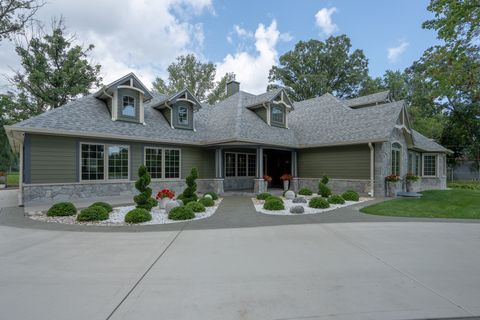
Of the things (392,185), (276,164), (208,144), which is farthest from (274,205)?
(276,164)

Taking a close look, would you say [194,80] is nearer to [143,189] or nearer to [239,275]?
[143,189]

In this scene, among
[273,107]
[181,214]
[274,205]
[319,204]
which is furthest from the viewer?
[273,107]

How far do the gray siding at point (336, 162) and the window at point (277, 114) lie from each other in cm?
257

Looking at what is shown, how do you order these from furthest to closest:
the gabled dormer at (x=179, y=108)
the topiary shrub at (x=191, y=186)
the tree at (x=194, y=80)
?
the tree at (x=194, y=80) < the gabled dormer at (x=179, y=108) < the topiary shrub at (x=191, y=186)

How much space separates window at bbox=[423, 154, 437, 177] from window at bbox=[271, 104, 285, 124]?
37.7 feet

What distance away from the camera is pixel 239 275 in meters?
3.71

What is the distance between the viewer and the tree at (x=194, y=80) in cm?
3475

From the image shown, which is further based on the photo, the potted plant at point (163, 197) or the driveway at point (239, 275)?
the potted plant at point (163, 197)

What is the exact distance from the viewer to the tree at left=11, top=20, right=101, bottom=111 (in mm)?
22828

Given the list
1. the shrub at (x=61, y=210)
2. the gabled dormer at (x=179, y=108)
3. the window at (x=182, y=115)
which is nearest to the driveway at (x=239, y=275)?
the shrub at (x=61, y=210)

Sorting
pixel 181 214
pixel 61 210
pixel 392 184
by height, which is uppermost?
pixel 392 184

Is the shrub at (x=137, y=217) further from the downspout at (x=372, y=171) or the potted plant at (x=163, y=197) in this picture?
the downspout at (x=372, y=171)

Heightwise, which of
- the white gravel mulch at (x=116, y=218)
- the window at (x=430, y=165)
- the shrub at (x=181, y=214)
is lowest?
the white gravel mulch at (x=116, y=218)

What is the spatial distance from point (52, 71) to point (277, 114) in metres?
22.1
